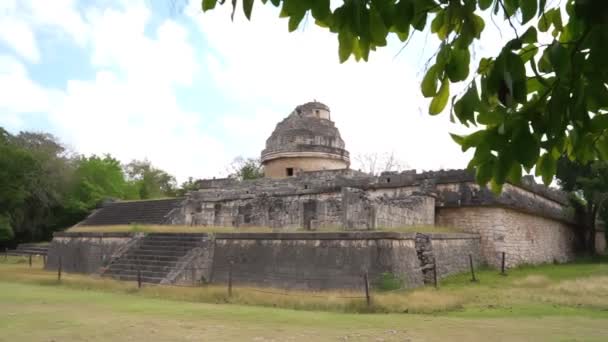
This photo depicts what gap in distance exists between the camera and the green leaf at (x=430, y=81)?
2480 millimetres

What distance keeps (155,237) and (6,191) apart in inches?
589

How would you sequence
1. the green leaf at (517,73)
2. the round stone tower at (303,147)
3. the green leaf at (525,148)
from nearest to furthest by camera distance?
the green leaf at (517,73) → the green leaf at (525,148) → the round stone tower at (303,147)

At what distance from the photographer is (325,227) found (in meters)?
15.3

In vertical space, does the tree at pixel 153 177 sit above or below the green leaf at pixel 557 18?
above

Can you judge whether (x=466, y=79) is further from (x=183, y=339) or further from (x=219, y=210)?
(x=219, y=210)

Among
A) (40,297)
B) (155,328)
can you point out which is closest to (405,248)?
(155,328)

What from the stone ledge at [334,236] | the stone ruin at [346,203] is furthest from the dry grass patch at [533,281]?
the stone ruin at [346,203]

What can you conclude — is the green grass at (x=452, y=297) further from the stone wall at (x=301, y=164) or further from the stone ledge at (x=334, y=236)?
the stone wall at (x=301, y=164)

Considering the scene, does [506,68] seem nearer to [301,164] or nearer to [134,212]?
[301,164]

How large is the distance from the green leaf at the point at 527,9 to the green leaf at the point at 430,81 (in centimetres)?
45

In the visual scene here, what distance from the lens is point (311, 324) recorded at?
7.84 metres

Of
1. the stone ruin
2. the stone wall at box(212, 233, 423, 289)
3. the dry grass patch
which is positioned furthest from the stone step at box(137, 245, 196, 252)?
the dry grass patch

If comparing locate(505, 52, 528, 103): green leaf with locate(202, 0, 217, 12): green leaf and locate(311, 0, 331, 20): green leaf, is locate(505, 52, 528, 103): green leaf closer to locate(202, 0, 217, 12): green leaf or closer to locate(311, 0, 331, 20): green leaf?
locate(311, 0, 331, 20): green leaf

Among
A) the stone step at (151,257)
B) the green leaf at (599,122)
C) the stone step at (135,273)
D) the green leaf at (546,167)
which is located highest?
the green leaf at (599,122)
